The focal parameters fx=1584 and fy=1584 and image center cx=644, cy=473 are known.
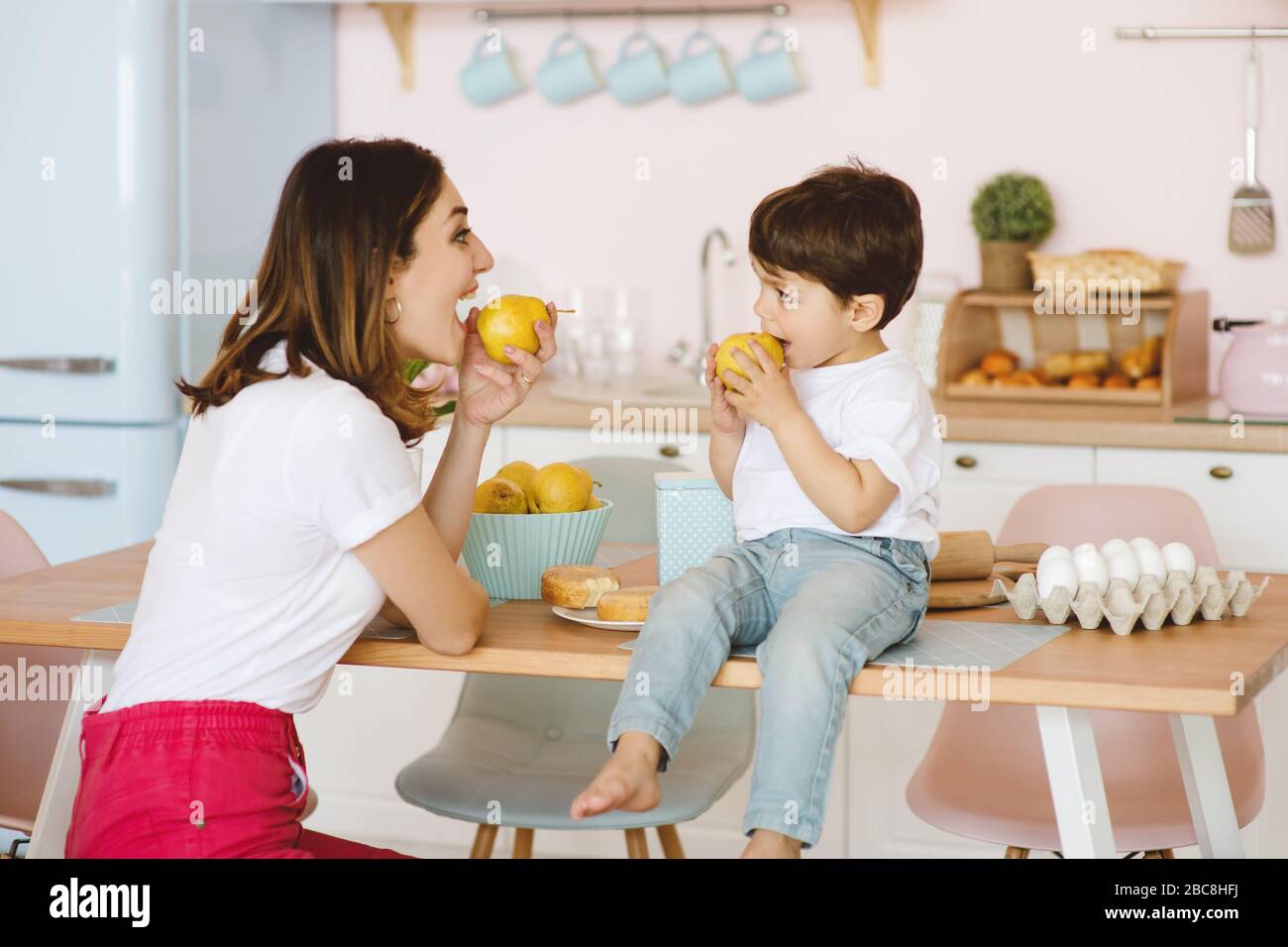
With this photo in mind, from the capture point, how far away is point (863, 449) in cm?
144

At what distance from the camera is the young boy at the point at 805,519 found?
124cm

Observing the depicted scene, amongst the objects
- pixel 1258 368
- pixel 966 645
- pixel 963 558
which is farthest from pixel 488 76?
pixel 966 645

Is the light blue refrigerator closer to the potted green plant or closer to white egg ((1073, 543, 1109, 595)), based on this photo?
the potted green plant

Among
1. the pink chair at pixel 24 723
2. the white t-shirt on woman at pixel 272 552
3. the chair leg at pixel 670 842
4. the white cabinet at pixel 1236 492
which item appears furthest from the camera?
the white cabinet at pixel 1236 492

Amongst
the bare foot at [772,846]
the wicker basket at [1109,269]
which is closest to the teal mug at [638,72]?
the wicker basket at [1109,269]

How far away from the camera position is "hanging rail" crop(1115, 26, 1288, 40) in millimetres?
2949

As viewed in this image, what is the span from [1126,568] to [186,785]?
32.3 inches

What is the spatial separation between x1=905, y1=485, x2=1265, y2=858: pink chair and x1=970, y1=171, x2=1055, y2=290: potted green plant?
105cm

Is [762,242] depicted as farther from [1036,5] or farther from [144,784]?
[1036,5]

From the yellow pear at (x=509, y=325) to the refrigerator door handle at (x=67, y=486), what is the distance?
179 cm

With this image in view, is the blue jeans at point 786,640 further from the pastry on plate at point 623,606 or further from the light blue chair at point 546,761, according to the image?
the light blue chair at point 546,761

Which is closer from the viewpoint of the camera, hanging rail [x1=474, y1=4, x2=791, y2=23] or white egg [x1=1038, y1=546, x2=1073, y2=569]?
white egg [x1=1038, y1=546, x2=1073, y2=569]

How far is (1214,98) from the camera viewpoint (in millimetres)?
3010

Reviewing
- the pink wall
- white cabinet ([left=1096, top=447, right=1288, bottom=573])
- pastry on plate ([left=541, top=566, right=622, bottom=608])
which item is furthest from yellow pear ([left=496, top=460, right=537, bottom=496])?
the pink wall
